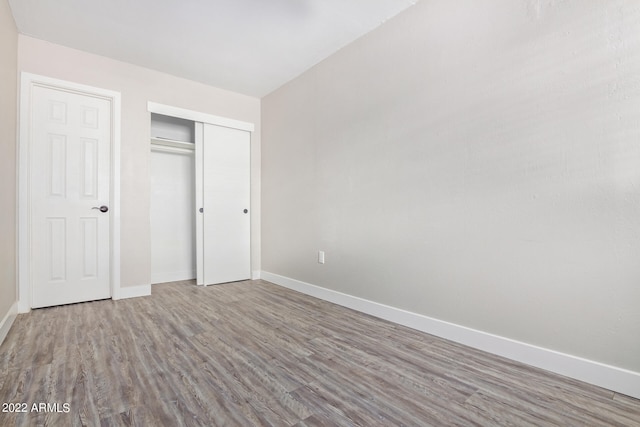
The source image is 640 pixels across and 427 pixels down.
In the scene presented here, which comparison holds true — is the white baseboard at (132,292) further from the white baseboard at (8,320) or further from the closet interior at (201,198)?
the white baseboard at (8,320)

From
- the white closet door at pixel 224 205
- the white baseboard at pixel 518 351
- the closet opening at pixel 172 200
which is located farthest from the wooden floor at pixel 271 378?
the closet opening at pixel 172 200

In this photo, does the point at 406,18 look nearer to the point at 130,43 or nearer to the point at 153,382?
the point at 130,43

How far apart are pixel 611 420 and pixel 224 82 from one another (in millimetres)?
4144

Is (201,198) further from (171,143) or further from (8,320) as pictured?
(8,320)

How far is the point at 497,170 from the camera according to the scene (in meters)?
1.80

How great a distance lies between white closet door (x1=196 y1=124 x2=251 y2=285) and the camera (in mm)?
3615

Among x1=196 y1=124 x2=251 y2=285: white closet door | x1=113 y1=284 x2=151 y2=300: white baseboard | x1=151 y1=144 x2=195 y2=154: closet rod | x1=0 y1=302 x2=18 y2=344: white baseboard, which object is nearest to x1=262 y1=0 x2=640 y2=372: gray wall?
x1=196 y1=124 x2=251 y2=285: white closet door

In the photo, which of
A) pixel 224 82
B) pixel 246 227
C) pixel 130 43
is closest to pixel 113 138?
pixel 130 43

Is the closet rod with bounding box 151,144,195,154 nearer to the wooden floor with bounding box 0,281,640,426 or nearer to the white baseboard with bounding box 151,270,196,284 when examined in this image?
the white baseboard with bounding box 151,270,196,284

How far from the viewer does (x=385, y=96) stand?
244 centimetres

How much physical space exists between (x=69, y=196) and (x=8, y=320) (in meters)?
1.16

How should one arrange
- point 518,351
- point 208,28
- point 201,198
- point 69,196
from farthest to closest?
point 201,198 < point 69,196 < point 208,28 < point 518,351

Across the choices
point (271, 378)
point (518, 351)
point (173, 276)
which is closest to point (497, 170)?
point (518, 351)

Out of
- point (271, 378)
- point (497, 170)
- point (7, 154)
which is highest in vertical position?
point (7, 154)
